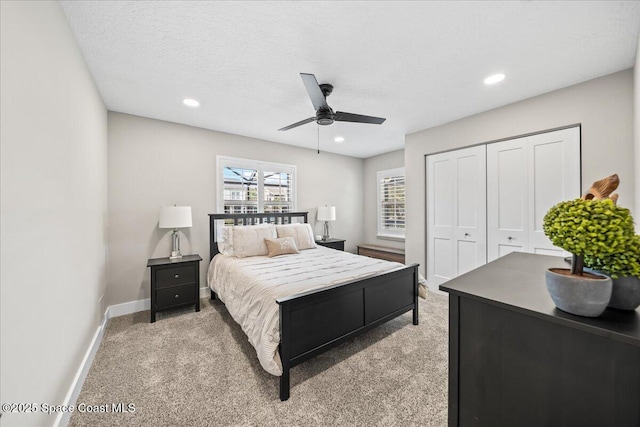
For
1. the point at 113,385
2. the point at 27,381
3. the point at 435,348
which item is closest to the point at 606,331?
the point at 435,348

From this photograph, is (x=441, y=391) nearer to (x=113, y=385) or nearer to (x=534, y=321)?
(x=534, y=321)

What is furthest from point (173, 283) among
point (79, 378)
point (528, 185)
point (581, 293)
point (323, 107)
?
point (528, 185)

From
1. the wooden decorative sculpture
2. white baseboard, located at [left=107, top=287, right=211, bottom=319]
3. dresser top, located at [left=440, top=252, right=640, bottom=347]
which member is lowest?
white baseboard, located at [left=107, top=287, right=211, bottom=319]

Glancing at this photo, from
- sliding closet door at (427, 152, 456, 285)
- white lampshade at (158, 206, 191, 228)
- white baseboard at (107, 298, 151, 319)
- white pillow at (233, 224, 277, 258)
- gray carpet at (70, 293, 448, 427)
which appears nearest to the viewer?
gray carpet at (70, 293, 448, 427)

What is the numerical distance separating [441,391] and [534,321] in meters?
1.45

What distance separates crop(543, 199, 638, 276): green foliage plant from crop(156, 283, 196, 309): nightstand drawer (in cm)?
363

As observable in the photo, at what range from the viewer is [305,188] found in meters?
5.10

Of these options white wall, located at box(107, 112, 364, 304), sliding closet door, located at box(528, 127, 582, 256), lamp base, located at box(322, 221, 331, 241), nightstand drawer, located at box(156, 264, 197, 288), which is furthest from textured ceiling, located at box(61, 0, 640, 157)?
lamp base, located at box(322, 221, 331, 241)

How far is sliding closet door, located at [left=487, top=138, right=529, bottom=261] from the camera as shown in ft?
10.0

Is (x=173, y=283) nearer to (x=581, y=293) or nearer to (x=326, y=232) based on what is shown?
(x=326, y=232)

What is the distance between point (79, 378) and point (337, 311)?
2.01 meters

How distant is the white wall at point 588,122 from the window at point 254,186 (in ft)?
9.59

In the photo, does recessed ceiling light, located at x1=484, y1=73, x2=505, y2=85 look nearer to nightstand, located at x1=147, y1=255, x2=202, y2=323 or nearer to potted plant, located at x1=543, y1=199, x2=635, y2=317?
potted plant, located at x1=543, y1=199, x2=635, y2=317

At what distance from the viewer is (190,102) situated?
9.77 feet
